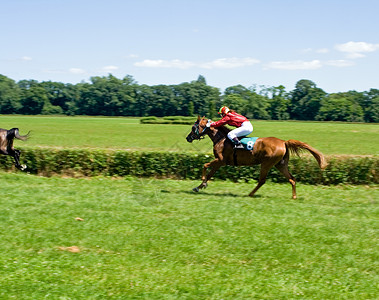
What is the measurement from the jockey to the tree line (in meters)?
81.3

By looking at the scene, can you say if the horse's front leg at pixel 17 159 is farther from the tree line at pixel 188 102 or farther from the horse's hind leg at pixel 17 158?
the tree line at pixel 188 102

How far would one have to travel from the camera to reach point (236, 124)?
35.4 ft

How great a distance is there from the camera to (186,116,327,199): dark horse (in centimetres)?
1038

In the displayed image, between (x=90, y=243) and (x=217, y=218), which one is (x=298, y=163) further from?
(x=90, y=243)

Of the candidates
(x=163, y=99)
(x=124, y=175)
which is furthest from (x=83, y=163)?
(x=163, y=99)

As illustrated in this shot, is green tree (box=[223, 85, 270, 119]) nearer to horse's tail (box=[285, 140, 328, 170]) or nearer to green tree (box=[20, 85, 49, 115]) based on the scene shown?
green tree (box=[20, 85, 49, 115])

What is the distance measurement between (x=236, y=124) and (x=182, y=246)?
4.95 metres

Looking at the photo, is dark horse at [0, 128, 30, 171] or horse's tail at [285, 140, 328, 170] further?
dark horse at [0, 128, 30, 171]

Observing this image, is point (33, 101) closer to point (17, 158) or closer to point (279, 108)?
point (279, 108)

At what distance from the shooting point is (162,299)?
497 cm

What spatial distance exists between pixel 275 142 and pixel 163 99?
88.5 meters

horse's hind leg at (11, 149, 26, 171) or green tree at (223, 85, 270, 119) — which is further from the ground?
green tree at (223, 85, 270, 119)

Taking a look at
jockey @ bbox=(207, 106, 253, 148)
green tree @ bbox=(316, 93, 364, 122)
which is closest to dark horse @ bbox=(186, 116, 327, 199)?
jockey @ bbox=(207, 106, 253, 148)

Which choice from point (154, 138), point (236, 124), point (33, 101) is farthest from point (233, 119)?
point (33, 101)
